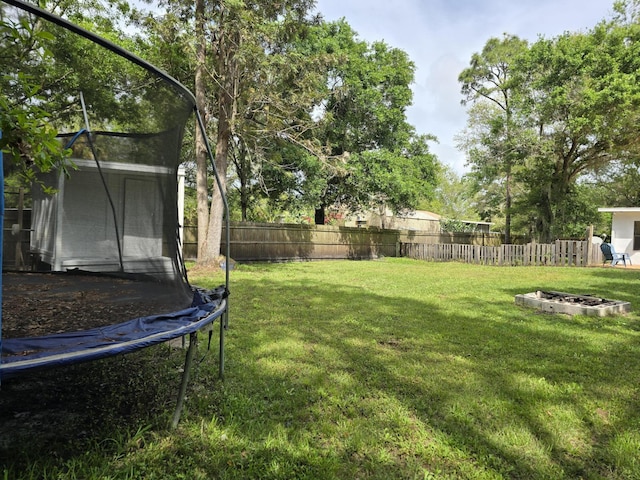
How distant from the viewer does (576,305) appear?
4652 mm

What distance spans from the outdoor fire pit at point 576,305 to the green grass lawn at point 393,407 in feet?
1.02

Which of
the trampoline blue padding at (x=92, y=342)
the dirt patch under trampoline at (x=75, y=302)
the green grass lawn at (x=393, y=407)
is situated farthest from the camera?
the dirt patch under trampoline at (x=75, y=302)

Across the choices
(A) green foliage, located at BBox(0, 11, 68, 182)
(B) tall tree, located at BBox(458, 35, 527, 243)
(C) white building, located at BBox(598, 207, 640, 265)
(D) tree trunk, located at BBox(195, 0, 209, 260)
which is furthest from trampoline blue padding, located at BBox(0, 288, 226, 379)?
(C) white building, located at BBox(598, 207, 640, 265)

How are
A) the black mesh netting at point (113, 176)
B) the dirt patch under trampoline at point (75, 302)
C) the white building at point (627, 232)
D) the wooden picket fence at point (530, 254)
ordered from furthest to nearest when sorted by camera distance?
the white building at point (627, 232), the wooden picket fence at point (530, 254), the black mesh netting at point (113, 176), the dirt patch under trampoline at point (75, 302)

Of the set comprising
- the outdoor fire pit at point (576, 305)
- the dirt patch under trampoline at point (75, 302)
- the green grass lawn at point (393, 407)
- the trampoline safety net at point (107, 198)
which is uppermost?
the trampoline safety net at point (107, 198)

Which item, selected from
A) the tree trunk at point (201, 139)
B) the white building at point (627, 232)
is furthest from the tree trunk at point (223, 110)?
the white building at point (627, 232)

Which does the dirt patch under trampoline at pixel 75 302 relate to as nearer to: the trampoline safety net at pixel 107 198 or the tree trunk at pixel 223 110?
the trampoline safety net at pixel 107 198

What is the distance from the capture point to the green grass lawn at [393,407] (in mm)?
1661

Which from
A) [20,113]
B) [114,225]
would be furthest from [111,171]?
[20,113]

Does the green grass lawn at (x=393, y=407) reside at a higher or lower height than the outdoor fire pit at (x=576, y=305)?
lower

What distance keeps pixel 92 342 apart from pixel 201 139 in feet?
23.4

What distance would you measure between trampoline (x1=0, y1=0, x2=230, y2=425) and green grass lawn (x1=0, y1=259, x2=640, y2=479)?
1.04 feet

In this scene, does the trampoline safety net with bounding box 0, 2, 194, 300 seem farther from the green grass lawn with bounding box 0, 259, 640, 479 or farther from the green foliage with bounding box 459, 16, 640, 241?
the green foliage with bounding box 459, 16, 640, 241

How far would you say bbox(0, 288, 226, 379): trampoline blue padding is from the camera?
1.33 meters
